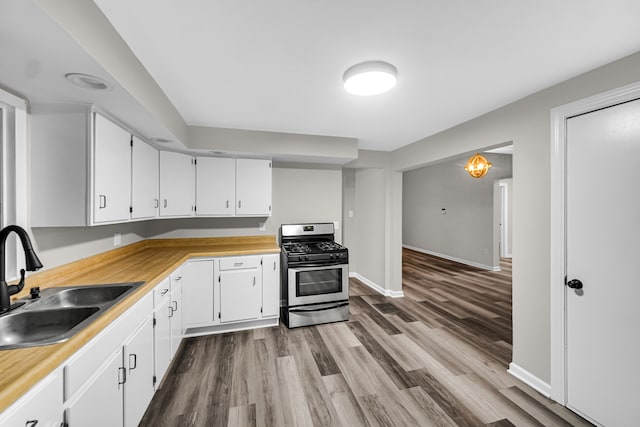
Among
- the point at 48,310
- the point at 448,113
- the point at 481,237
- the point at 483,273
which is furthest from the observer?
the point at 481,237

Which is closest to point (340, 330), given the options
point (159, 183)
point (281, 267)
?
point (281, 267)

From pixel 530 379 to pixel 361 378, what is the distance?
1.35m

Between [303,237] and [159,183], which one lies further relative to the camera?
[303,237]

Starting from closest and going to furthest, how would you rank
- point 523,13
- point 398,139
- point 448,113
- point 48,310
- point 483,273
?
1. point 523,13
2. point 48,310
3. point 448,113
4. point 398,139
5. point 483,273

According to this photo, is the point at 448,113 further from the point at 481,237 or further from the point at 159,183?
the point at 481,237

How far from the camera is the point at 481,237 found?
6.02 meters

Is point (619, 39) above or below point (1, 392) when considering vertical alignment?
above

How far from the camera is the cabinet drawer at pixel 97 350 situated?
1.04 meters

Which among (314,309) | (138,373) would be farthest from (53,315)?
(314,309)

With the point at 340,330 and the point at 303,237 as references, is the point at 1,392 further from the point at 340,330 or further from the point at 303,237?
the point at 303,237

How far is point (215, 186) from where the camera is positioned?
10.6 feet

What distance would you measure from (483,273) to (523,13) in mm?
5541

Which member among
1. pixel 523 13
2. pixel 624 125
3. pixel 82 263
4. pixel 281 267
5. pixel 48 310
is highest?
pixel 523 13

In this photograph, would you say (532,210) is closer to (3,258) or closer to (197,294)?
(197,294)
